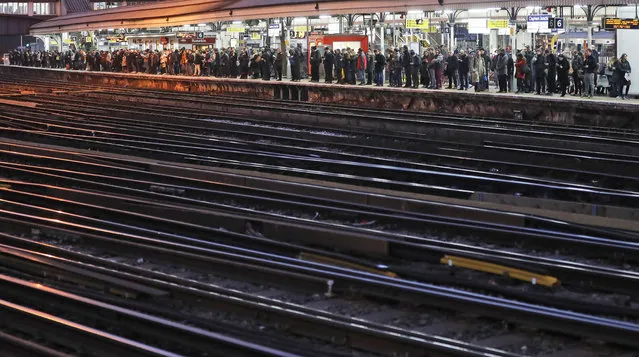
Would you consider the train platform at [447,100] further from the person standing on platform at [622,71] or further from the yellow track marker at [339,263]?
the yellow track marker at [339,263]

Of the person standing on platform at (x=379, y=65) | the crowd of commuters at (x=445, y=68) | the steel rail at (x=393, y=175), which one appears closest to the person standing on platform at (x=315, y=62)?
the crowd of commuters at (x=445, y=68)

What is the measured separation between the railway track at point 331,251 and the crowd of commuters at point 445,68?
28.2 ft

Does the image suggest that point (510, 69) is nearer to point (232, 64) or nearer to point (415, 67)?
point (415, 67)

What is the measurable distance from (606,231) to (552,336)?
3.43m

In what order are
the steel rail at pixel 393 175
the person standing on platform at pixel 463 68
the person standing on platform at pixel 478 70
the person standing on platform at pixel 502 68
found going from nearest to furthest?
the steel rail at pixel 393 175 → the person standing on platform at pixel 502 68 → the person standing on platform at pixel 478 70 → the person standing on platform at pixel 463 68

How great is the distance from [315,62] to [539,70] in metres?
10.1

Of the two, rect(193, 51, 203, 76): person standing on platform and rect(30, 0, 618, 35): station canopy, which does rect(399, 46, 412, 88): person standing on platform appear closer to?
rect(30, 0, 618, 35): station canopy

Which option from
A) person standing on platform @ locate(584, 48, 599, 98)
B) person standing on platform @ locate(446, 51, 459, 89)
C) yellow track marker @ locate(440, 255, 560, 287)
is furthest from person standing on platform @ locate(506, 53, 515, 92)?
yellow track marker @ locate(440, 255, 560, 287)

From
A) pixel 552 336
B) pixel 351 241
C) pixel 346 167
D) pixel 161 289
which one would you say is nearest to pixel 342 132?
pixel 346 167

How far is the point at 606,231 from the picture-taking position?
11.2 metres

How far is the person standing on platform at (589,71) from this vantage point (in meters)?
26.4

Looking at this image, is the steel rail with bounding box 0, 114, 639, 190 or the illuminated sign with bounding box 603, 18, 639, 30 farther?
the illuminated sign with bounding box 603, 18, 639, 30

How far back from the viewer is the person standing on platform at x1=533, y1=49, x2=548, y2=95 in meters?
27.8

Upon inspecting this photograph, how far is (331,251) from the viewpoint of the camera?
433 inches
